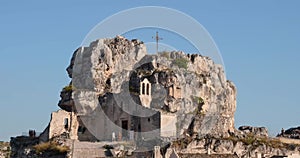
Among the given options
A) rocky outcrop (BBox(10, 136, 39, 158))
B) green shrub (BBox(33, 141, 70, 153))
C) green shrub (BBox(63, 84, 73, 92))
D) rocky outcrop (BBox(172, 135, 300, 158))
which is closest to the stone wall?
green shrub (BBox(33, 141, 70, 153))

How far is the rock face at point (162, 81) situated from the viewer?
226ft

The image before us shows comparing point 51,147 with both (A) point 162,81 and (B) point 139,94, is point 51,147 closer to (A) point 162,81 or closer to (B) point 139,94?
(B) point 139,94

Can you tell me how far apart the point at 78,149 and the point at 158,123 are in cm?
838

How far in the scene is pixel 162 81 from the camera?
2756 inches

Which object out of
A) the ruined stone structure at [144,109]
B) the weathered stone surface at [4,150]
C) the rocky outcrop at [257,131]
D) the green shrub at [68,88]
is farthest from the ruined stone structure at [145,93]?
the weathered stone surface at [4,150]

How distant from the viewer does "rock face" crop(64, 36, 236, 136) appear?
69000 mm

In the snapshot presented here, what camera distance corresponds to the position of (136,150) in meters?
60.6

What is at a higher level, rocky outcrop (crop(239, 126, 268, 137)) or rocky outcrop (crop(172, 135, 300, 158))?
rocky outcrop (crop(239, 126, 268, 137))

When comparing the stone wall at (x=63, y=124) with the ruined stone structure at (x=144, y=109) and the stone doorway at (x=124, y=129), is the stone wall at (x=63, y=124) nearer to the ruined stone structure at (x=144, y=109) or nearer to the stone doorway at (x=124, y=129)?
the ruined stone structure at (x=144, y=109)

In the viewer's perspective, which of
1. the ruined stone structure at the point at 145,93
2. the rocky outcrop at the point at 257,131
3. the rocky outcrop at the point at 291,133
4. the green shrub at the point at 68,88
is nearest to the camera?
the ruined stone structure at the point at 145,93

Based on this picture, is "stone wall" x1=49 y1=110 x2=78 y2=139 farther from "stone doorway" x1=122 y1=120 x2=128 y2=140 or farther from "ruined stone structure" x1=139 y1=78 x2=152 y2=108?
"ruined stone structure" x1=139 y1=78 x2=152 y2=108

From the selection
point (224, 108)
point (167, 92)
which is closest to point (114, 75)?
point (167, 92)

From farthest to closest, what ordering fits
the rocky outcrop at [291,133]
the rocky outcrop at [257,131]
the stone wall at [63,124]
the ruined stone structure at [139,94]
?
the rocky outcrop at [291,133] → the rocky outcrop at [257,131] → the stone wall at [63,124] → the ruined stone structure at [139,94]

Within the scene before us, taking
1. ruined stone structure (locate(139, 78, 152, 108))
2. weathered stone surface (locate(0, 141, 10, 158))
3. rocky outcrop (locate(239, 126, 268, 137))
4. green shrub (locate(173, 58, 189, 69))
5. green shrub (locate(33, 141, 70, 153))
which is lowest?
green shrub (locate(33, 141, 70, 153))
